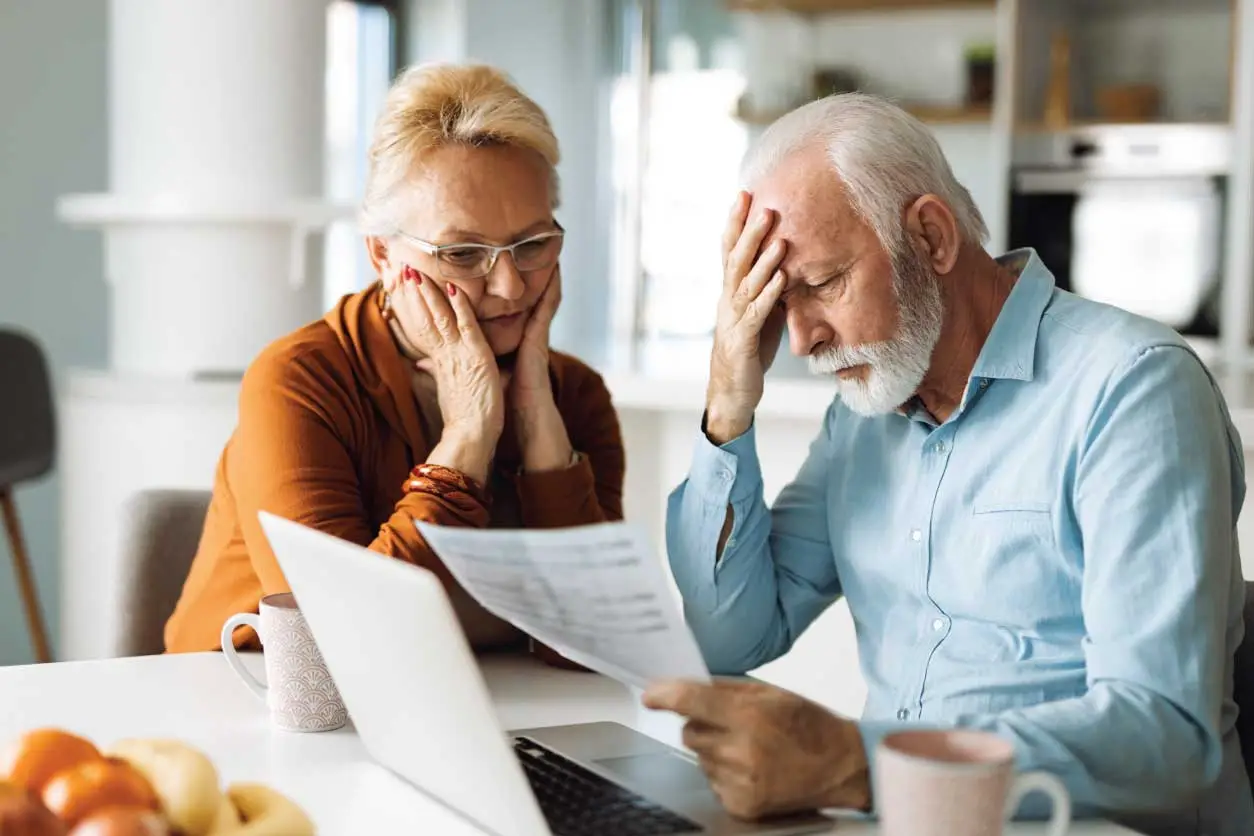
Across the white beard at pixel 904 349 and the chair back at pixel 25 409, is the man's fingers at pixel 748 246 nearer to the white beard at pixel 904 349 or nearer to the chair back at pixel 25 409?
the white beard at pixel 904 349

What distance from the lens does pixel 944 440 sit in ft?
4.81

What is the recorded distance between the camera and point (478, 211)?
1644 millimetres

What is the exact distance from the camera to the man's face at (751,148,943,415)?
1408 millimetres

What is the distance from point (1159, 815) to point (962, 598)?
255mm

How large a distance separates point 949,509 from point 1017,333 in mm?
177

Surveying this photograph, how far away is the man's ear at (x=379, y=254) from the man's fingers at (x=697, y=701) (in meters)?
0.80

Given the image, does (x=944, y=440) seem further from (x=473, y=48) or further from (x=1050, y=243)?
(x=473, y=48)

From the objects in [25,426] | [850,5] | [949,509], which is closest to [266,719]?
[949,509]

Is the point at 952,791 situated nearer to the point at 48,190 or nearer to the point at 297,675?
the point at 297,675

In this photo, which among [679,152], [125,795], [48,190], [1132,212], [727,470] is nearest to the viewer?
[125,795]

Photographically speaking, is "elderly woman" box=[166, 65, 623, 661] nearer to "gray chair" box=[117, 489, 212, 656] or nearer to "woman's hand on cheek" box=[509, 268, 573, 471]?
"woman's hand on cheek" box=[509, 268, 573, 471]

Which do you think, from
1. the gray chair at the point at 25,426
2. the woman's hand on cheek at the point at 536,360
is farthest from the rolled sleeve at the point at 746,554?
the gray chair at the point at 25,426

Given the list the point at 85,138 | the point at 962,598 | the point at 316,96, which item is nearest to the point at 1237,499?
the point at 962,598

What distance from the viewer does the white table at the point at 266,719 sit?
109 cm
